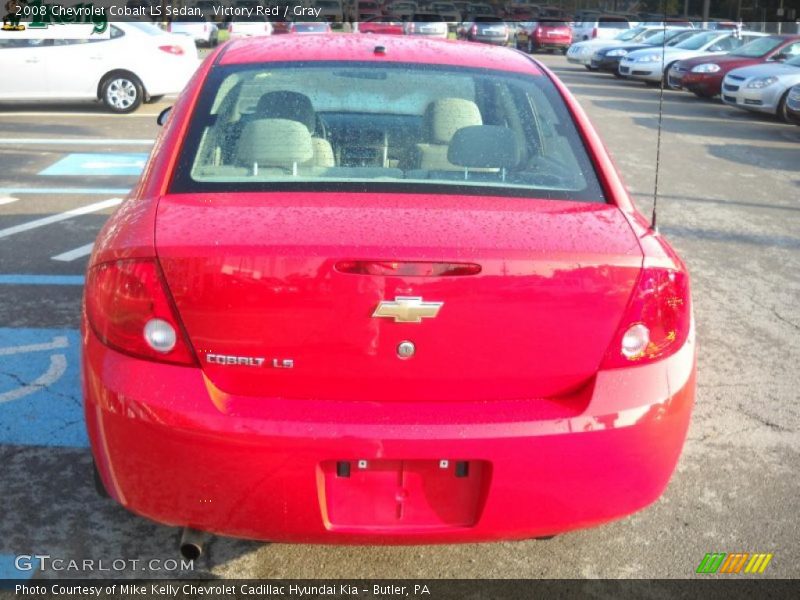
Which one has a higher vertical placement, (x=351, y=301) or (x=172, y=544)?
(x=351, y=301)

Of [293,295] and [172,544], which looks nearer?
[293,295]

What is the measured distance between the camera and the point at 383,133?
344 centimetres

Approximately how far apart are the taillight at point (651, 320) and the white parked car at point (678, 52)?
2097cm

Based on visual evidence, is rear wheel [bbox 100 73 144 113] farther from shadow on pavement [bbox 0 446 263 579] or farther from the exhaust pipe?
the exhaust pipe

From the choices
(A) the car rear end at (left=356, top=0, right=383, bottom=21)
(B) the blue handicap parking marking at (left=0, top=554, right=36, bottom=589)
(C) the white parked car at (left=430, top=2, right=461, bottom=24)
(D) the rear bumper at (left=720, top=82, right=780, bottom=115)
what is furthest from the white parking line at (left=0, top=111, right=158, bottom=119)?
(C) the white parked car at (left=430, top=2, right=461, bottom=24)

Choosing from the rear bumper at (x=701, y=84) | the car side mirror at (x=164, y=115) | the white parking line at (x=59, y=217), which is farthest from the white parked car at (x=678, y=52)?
the car side mirror at (x=164, y=115)

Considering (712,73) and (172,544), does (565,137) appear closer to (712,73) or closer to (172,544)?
(172,544)

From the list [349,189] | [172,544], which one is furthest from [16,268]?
[349,189]

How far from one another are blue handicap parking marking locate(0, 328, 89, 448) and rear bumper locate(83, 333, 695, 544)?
1487 millimetres

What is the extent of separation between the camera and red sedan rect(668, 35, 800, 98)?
1911 cm

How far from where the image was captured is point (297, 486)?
8.20ft

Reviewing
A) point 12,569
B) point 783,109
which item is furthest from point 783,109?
point 12,569

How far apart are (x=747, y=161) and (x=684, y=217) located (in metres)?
4.17

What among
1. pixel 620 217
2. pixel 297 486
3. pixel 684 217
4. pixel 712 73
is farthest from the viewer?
pixel 712 73
